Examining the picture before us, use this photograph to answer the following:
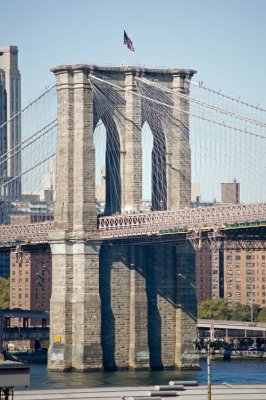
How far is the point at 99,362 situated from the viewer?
17588 cm

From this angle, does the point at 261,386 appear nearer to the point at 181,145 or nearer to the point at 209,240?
the point at 209,240

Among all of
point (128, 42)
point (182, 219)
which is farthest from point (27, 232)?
point (182, 219)

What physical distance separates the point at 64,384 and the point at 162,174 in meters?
29.3

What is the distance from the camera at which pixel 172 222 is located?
171 m

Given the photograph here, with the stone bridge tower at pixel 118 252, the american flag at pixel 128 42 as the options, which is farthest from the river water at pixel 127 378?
the american flag at pixel 128 42

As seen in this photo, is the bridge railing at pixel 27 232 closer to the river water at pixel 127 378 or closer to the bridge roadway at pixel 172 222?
the bridge roadway at pixel 172 222

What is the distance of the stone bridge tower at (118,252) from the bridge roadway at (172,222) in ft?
7.54

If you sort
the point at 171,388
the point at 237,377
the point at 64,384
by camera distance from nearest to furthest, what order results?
the point at 171,388 < the point at 64,384 < the point at 237,377

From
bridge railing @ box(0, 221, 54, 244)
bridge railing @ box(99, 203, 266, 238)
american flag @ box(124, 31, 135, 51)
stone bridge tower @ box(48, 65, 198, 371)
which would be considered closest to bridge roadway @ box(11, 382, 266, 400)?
bridge railing @ box(99, 203, 266, 238)

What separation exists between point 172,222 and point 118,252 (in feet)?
34.1

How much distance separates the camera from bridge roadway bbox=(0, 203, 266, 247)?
163m

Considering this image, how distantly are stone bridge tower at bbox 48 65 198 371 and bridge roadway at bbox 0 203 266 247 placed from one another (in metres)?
2.30

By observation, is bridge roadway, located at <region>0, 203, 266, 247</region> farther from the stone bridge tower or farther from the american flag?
the american flag

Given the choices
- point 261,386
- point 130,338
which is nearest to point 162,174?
point 130,338
